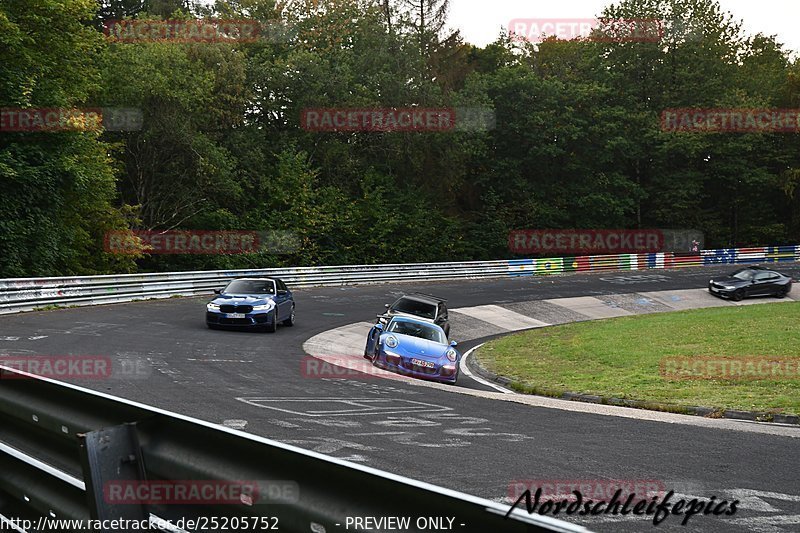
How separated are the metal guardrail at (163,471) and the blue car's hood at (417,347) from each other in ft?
42.1

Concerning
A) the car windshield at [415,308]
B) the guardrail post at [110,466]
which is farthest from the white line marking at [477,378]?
the guardrail post at [110,466]

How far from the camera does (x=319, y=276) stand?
39.7 m

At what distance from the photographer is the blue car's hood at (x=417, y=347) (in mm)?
17469

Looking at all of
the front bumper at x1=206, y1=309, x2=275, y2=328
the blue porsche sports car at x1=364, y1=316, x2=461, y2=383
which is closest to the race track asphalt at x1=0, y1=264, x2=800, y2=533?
the blue porsche sports car at x1=364, y1=316, x2=461, y2=383

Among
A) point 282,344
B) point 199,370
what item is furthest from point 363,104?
point 199,370

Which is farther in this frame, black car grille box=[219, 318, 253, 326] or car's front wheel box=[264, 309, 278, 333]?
car's front wheel box=[264, 309, 278, 333]

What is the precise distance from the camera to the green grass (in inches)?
568

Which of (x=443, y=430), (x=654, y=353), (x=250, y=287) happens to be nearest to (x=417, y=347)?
(x=654, y=353)

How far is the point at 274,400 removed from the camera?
11531 mm

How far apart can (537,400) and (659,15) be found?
6488cm

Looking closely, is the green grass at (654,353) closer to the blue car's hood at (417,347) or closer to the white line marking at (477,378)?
the white line marking at (477,378)

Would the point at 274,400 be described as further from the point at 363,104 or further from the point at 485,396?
the point at 363,104

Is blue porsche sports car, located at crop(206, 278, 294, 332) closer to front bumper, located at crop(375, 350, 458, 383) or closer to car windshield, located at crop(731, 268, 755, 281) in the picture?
front bumper, located at crop(375, 350, 458, 383)

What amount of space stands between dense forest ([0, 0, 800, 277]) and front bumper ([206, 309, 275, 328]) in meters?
13.0
